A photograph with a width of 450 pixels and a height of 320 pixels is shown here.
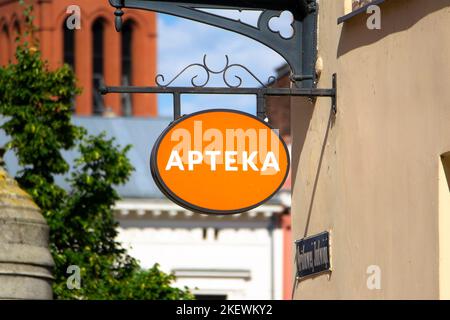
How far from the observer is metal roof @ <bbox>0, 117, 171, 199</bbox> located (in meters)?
46.5

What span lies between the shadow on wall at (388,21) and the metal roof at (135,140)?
33.9 metres

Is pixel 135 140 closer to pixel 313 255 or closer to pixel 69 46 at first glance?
pixel 69 46

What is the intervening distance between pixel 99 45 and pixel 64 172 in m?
57.3

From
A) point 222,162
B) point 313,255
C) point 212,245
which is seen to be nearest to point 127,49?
point 212,245

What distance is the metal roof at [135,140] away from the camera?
153 ft

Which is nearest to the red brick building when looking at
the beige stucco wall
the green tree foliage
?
the green tree foliage

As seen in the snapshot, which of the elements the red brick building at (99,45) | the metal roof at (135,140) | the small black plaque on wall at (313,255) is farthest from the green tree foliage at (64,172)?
the red brick building at (99,45)

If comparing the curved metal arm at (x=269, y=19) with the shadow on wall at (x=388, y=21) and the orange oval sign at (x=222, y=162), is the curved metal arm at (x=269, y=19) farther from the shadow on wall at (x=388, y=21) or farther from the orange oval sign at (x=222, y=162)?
the orange oval sign at (x=222, y=162)

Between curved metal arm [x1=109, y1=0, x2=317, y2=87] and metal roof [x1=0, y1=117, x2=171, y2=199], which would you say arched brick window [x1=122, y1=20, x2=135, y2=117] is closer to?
metal roof [x1=0, y1=117, x2=171, y2=199]

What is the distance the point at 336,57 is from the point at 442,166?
2039 mm

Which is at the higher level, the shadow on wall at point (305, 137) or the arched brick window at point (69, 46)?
the arched brick window at point (69, 46)

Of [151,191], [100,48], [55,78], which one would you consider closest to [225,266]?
[151,191]

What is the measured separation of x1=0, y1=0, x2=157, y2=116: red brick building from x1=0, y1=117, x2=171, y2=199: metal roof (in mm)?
23090
